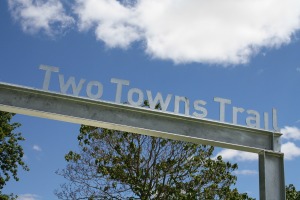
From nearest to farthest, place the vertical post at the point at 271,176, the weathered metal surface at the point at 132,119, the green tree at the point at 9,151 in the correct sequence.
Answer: the weathered metal surface at the point at 132,119
the vertical post at the point at 271,176
the green tree at the point at 9,151

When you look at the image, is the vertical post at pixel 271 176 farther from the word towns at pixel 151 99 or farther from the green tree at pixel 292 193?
the green tree at pixel 292 193

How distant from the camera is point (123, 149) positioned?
1689cm

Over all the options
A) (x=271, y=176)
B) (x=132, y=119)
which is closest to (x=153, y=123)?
(x=132, y=119)

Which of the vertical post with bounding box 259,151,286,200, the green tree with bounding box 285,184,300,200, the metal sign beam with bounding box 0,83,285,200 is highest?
the green tree with bounding box 285,184,300,200

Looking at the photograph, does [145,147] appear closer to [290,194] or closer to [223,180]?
[223,180]

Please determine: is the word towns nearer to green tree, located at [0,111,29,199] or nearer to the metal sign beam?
the metal sign beam

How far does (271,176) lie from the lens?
9.29m

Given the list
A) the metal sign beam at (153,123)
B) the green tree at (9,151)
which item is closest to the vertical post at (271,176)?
the metal sign beam at (153,123)

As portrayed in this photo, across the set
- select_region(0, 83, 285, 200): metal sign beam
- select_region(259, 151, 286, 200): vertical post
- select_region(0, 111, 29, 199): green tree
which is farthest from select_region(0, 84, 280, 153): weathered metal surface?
select_region(0, 111, 29, 199): green tree

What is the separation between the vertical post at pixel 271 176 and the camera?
915cm

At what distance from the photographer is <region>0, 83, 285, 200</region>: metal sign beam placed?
8.57 meters

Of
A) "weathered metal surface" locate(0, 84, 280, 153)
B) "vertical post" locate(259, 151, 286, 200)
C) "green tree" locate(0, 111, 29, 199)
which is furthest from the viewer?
"green tree" locate(0, 111, 29, 199)

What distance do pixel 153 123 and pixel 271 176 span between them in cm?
261

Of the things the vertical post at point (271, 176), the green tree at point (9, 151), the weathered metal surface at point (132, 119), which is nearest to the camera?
the weathered metal surface at point (132, 119)
